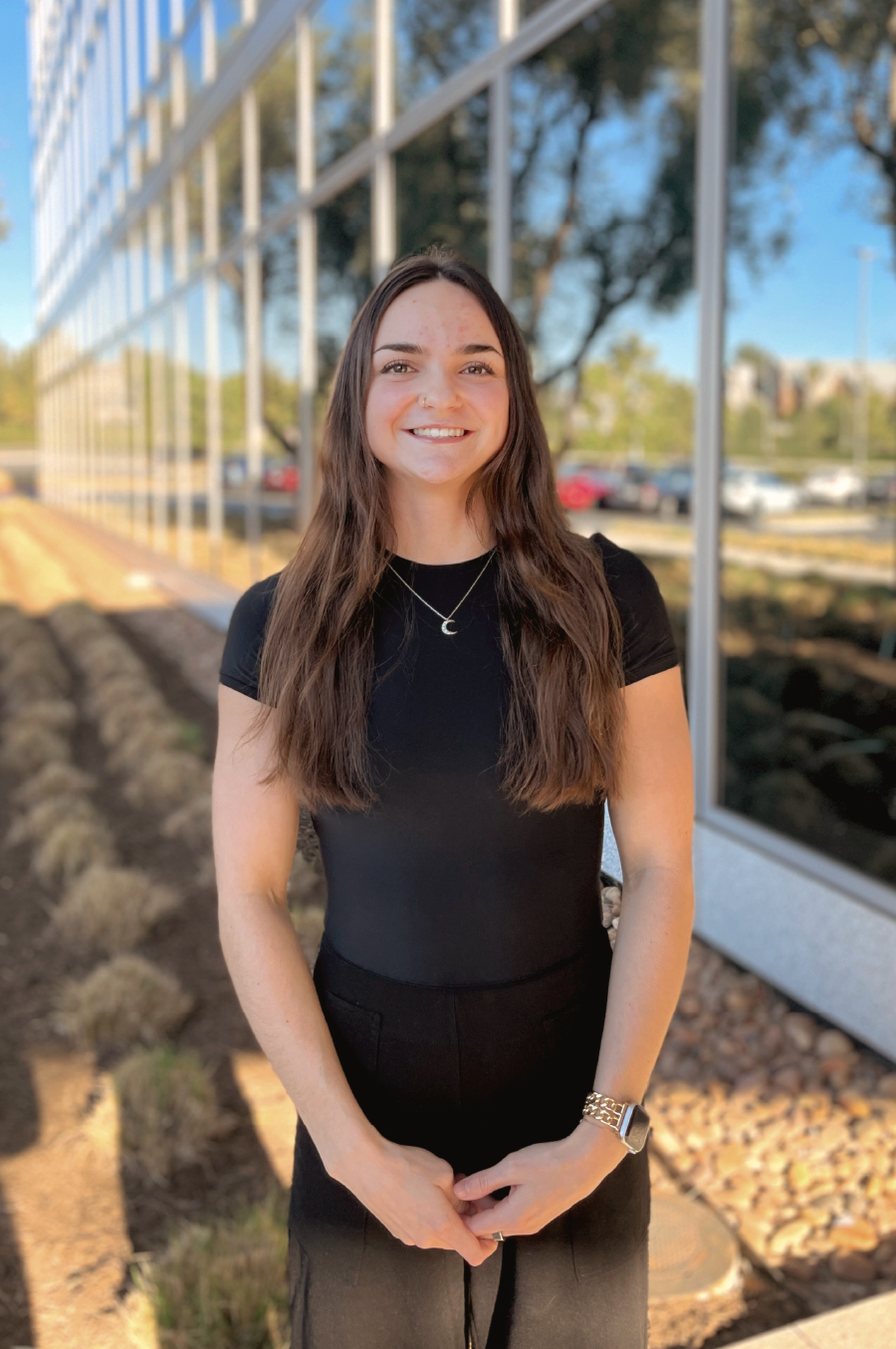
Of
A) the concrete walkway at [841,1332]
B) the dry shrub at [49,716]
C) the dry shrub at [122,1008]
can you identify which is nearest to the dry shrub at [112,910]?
the dry shrub at [122,1008]

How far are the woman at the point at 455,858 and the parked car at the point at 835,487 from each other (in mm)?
3613

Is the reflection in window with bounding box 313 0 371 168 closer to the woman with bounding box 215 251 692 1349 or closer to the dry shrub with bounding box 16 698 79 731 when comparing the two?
the dry shrub with bounding box 16 698 79 731

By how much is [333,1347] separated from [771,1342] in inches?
40.3

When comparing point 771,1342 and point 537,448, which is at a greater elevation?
point 537,448

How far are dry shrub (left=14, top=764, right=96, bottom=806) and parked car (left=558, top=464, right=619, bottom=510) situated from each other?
299cm

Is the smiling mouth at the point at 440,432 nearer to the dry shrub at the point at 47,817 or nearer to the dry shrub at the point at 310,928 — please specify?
the dry shrub at the point at 310,928

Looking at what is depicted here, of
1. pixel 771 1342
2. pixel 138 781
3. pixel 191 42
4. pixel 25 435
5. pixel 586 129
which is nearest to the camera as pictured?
pixel 771 1342

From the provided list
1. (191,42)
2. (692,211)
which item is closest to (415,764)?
(692,211)

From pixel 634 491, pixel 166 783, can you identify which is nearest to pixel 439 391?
pixel 634 491

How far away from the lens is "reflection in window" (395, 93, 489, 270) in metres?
5.70

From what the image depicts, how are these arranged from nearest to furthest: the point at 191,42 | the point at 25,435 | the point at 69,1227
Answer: the point at 69,1227 < the point at 191,42 < the point at 25,435

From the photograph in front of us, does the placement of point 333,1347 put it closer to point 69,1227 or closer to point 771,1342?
point 771,1342

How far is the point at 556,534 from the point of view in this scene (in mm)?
1445

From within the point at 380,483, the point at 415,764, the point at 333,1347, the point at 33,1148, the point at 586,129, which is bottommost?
the point at 33,1148
